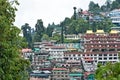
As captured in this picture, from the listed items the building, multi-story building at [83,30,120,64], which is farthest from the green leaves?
multi-story building at [83,30,120,64]

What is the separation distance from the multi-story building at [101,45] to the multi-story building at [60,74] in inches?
337

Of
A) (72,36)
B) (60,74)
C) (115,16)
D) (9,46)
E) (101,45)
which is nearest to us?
(9,46)

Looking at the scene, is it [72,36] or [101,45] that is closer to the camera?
[101,45]

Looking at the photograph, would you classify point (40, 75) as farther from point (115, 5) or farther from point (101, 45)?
point (115, 5)

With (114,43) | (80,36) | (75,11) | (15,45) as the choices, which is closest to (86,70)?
(114,43)

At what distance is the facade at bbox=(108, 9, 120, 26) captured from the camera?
7406 cm

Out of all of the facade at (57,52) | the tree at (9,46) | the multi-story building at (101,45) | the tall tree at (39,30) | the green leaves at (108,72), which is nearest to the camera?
the green leaves at (108,72)

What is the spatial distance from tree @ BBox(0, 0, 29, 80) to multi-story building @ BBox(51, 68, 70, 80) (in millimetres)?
39333

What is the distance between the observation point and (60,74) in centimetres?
4788

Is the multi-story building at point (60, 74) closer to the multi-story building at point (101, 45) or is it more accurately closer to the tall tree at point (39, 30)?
the multi-story building at point (101, 45)

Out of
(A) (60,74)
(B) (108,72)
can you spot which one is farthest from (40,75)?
(B) (108,72)

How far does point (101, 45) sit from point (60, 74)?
39.9 ft

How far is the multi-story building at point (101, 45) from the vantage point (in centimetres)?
5691

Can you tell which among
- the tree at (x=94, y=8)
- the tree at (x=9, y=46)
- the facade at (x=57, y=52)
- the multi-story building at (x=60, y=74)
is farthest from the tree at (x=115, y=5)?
the tree at (x=9, y=46)
